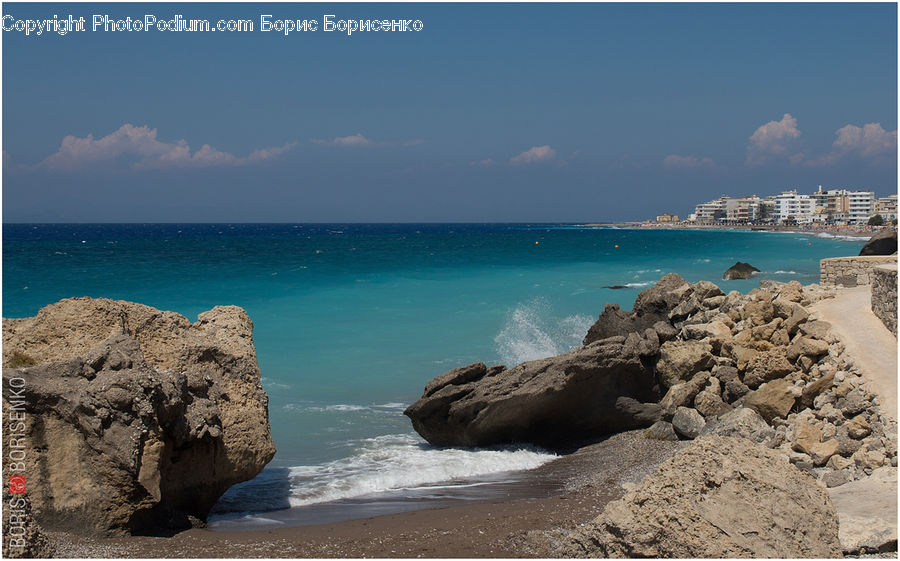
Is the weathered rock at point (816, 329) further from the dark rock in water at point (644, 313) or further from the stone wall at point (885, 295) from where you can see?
the dark rock in water at point (644, 313)

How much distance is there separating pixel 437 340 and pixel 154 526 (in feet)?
52.6

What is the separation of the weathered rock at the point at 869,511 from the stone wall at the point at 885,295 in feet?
17.6

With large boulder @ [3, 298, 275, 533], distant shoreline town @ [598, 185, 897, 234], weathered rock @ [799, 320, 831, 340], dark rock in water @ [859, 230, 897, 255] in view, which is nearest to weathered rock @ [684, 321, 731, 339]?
weathered rock @ [799, 320, 831, 340]

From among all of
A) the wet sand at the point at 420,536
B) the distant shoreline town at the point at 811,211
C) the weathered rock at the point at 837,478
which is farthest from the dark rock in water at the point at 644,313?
the distant shoreline town at the point at 811,211

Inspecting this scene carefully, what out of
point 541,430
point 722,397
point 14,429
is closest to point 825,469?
point 722,397

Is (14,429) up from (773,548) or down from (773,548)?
up

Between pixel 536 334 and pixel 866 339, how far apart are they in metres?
12.4

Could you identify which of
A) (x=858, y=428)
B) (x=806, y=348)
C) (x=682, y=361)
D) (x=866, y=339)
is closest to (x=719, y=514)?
(x=858, y=428)

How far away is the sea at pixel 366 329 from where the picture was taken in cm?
1007

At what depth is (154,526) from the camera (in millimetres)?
7441

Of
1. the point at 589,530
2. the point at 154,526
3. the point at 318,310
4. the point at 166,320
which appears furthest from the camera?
the point at 318,310

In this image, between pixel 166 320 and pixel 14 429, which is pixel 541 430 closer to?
pixel 166 320

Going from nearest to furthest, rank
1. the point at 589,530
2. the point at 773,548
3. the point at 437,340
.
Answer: the point at 773,548, the point at 589,530, the point at 437,340

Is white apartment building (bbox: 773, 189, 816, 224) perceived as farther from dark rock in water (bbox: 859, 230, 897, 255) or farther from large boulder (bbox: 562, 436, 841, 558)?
large boulder (bbox: 562, 436, 841, 558)
